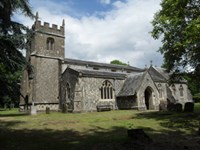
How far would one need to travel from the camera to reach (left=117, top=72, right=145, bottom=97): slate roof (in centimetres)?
3067

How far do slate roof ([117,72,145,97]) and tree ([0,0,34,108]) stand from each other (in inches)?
865

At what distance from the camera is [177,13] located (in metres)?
16.6

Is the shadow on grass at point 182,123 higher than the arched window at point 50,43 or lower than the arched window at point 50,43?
lower

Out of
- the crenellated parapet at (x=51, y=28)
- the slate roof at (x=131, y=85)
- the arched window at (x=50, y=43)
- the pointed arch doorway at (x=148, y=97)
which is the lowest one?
the pointed arch doorway at (x=148, y=97)

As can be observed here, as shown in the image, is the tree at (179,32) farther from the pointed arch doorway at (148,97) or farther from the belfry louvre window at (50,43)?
the belfry louvre window at (50,43)

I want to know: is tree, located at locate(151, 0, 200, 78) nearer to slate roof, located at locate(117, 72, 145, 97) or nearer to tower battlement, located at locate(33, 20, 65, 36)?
slate roof, located at locate(117, 72, 145, 97)

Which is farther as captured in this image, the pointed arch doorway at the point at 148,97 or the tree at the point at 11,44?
the pointed arch doorway at the point at 148,97

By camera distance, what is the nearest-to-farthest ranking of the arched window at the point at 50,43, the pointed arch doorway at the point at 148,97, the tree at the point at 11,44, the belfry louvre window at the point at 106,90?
the tree at the point at 11,44, the belfry louvre window at the point at 106,90, the pointed arch doorway at the point at 148,97, the arched window at the point at 50,43

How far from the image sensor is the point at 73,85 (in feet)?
103

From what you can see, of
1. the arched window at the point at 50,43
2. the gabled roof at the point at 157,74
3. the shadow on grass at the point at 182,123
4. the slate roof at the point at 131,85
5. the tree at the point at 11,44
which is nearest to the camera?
the tree at the point at 11,44

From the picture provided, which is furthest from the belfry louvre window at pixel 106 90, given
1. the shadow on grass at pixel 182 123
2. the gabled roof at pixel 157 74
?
the shadow on grass at pixel 182 123

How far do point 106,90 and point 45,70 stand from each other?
10639 mm

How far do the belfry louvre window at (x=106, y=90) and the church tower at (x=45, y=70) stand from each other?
7.85 metres

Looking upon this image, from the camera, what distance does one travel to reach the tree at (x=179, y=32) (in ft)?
52.0
